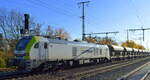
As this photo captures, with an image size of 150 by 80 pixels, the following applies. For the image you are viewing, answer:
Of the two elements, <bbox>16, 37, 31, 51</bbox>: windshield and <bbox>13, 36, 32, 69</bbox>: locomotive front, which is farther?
<bbox>16, 37, 31, 51</bbox>: windshield

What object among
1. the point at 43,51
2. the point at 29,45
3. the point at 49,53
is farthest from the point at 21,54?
the point at 49,53

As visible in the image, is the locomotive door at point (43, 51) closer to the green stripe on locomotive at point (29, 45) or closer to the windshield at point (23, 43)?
the green stripe on locomotive at point (29, 45)

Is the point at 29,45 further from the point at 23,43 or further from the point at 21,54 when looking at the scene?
the point at 21,54

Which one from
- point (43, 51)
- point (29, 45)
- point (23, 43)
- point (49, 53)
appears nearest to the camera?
point (29, 45)

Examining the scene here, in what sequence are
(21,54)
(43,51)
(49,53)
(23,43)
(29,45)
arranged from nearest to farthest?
(21,54) < (29,45) < (23,43) < (43,51) < (49,53)

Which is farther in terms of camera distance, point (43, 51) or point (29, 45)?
point (43, 51)

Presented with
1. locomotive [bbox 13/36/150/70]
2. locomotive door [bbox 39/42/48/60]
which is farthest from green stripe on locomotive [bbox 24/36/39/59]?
locomotive door [bbox 39/42/48/60]

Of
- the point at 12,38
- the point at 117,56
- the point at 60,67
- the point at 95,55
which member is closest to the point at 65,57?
the point at 60,67

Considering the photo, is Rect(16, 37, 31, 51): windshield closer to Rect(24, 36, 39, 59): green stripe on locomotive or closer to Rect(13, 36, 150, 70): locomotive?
Rect(13, 36, 150, 70): locomotive

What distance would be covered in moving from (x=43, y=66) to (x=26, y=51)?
2.95 m

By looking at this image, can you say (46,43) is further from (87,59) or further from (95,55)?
(95,55)

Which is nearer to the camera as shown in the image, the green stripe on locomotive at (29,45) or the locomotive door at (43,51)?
the green stripe on locomotive at (29,45)

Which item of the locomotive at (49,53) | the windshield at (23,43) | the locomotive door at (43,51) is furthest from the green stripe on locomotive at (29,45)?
the locomotive door at (43,51)

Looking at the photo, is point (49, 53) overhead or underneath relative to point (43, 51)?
underneath
